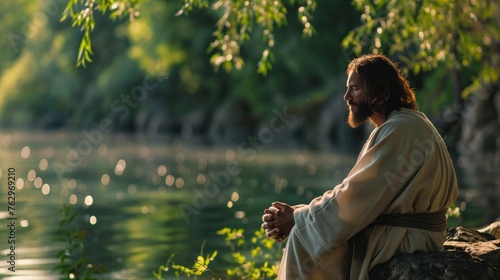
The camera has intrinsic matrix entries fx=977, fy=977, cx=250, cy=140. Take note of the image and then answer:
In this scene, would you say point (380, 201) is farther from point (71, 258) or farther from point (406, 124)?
point (71, 258)

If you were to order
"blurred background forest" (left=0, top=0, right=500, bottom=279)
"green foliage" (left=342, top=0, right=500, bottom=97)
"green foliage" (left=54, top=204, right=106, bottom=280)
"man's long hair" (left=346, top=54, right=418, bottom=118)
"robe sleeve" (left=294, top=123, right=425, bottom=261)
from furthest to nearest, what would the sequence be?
"blurred background forest" (left=0, top=0, right=500, bottom=279) → "green foliage" (left=342, top=0, right=500, bottom=97) → "green foliage" (left=54, top=204, right=106, bottom=280) → "man's long hair" (left=346, top=54, right=418, bottom=118) → "robe sleeve" (left=294, top=123, right=425, bottom=261)

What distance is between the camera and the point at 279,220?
19.1ft

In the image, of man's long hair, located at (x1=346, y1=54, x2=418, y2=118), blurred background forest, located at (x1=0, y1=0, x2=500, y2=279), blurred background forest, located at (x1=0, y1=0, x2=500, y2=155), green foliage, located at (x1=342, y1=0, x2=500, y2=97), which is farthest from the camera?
blurred background forest, located at (x1=0, y1=0, x2=500, y2=155)

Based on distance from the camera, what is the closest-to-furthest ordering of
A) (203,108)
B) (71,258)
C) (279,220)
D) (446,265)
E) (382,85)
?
(446,265), (382,85), (279,220), (71,258), (203,108)

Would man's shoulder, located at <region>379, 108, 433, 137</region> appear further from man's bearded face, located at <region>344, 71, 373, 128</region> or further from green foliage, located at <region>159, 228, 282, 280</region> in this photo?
green foliage, located at <region>159, 228, 282, 280</region>

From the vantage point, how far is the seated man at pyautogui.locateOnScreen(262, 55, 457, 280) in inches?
215

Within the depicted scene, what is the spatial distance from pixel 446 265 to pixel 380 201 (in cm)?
50

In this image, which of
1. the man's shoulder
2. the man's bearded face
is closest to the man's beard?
the man's bearded face

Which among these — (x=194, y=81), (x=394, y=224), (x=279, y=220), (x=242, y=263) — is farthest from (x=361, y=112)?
(x=194, y=81)

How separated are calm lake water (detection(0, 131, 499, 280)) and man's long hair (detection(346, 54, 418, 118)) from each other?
148 inches

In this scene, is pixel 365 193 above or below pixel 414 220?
above

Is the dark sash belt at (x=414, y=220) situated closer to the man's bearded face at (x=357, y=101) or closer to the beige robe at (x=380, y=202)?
the beige robe at (x=380, y=202)

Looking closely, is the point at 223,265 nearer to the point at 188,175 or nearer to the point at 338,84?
the point at 188,175

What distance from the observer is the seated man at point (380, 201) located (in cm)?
547
